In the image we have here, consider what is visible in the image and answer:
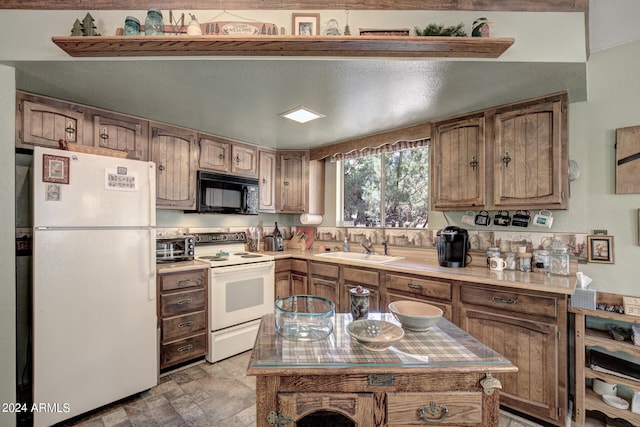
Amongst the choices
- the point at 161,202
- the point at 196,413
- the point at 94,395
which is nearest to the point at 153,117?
the point at 161,202

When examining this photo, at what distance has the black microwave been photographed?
2.91 m

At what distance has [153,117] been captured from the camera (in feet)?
8.29

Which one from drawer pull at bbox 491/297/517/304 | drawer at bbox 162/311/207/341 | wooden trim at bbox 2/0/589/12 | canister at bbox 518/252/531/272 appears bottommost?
drawer at bbox 162/311/207/341

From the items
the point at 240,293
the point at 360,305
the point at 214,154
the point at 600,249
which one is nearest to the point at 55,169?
the point at 214,154

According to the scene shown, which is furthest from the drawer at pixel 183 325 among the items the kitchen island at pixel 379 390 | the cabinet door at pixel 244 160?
the kitchen island at pixel 379 390

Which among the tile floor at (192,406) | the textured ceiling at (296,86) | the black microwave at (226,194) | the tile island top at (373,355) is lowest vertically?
the tile floor at (192,406)

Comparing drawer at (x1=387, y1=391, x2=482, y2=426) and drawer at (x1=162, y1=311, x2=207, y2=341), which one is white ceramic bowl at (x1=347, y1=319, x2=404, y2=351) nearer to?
drawer at (x1=387, y1=391, x2=482, y2=426)

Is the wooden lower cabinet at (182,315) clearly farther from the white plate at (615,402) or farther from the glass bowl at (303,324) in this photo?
the white plate at (615,402)

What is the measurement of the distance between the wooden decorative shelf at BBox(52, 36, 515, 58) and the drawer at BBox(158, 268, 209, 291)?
5.33 ft

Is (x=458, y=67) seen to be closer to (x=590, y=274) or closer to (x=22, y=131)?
(x=590, y=274)

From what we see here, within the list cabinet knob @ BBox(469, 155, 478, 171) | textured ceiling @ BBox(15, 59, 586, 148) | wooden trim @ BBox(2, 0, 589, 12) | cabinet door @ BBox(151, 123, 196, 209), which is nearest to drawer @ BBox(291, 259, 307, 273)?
cabinet door @ BBox(151, 123, 196, 209)

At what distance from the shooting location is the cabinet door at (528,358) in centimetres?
171

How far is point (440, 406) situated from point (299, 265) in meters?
2.45

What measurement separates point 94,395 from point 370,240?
8.82 ft
